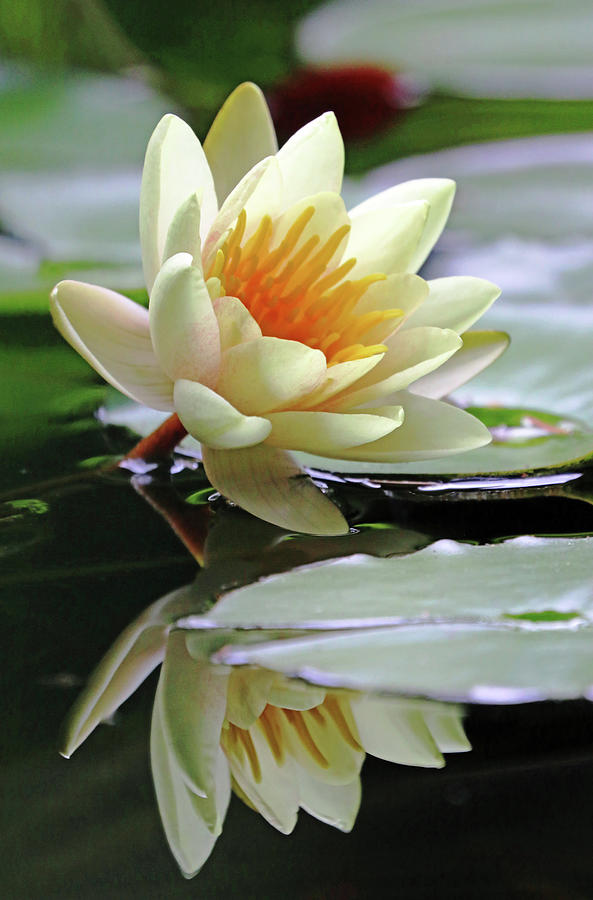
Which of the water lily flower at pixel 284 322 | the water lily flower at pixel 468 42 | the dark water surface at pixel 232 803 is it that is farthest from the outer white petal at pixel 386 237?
the water lily flower at pixel 468 42

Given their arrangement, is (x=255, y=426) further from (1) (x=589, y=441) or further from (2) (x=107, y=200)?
(2) (x=107, y=200)

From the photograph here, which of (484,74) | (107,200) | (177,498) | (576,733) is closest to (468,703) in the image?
(576,733)

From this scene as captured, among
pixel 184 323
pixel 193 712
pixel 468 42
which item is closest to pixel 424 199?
pixel 184 323

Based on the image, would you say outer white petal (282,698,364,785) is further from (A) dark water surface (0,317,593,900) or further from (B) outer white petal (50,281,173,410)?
(B) outer white petal (50,281,173,410)

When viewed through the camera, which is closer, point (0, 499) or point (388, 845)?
point (388, 845)

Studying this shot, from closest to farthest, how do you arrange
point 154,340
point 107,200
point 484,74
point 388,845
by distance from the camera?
point 388,845
point 154,340
point 107,200
point 484,74

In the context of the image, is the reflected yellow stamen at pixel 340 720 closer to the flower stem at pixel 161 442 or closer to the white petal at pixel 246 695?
the white petal at pixel 246 695
